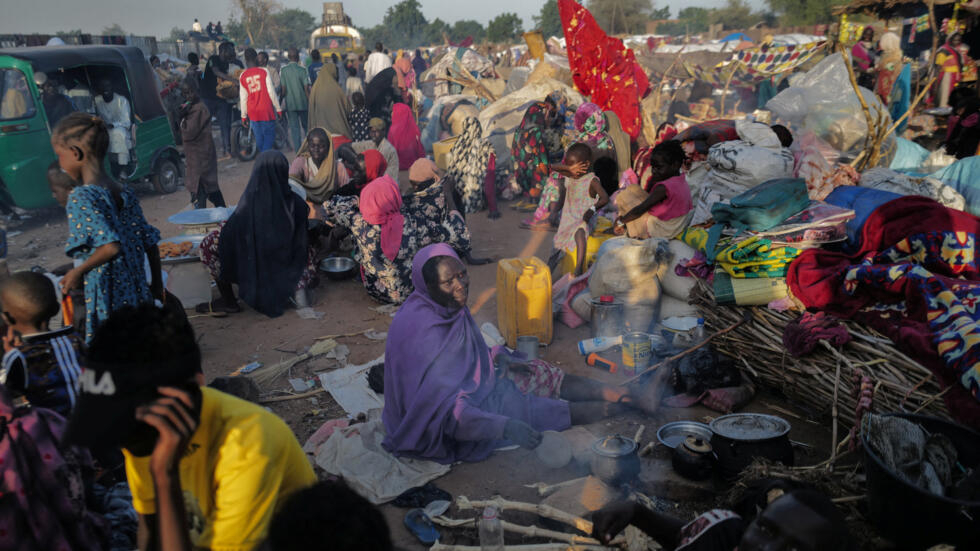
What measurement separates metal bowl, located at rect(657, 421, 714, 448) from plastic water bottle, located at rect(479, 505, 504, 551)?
117 cm

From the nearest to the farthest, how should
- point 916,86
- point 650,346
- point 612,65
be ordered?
1. point 650,346
2. point 612,65
3. point 916,86

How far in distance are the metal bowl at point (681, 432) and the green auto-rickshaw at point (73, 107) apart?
867cm

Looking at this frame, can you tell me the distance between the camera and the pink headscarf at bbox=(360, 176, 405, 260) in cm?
584

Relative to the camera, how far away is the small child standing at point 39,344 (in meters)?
2.82

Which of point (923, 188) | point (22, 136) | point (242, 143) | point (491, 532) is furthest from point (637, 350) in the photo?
point (242, 143)

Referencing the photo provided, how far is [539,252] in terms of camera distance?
7543mm

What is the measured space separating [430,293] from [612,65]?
25.1ft

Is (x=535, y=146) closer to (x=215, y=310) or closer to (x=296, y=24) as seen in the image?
(x=215, y=310)

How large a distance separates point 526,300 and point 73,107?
791 cm

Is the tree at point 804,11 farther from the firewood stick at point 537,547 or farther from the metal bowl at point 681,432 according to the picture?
the firewood stick at point 537,547

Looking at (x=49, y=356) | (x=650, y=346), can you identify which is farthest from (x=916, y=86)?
(x=49, y=356)

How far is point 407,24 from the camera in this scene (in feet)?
184

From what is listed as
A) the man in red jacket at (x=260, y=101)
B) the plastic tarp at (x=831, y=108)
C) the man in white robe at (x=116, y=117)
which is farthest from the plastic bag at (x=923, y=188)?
the man in white robe at (x=116, y=117)

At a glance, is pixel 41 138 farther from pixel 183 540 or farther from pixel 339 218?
pixel 183 540
